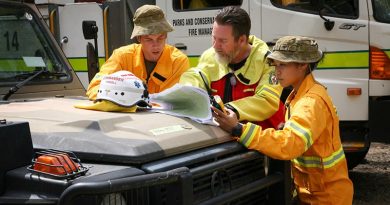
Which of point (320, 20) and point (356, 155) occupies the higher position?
point (320, 20)

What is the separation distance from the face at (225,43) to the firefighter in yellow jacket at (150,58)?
427mm

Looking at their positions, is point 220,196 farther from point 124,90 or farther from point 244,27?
point 244,27

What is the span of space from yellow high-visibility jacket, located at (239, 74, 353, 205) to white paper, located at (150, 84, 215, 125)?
213 millimetres

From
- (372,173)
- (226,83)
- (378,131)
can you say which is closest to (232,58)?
(226,83)

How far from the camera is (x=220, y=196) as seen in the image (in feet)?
7.51

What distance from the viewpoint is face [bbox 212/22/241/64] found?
2908 mm

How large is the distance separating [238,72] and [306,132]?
617 millimetres

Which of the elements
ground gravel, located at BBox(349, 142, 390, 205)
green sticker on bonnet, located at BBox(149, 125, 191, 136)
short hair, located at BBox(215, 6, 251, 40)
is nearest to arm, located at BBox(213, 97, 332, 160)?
green sticker on bonnet, located at BBox(149, 125, 191, 136)

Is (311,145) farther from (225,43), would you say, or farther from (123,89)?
(123,89)

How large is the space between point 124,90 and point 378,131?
3428 millimetres

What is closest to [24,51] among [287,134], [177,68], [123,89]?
[177,68]

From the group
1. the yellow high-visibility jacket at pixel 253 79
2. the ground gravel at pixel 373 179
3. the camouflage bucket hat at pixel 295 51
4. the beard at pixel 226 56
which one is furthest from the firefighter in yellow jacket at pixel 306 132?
the ground gravel at pixel 373 179

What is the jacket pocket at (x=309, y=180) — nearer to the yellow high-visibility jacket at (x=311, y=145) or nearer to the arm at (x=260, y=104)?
the yellow high-visibility jacket at (x=311, y=145)

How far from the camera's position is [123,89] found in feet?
8.71
